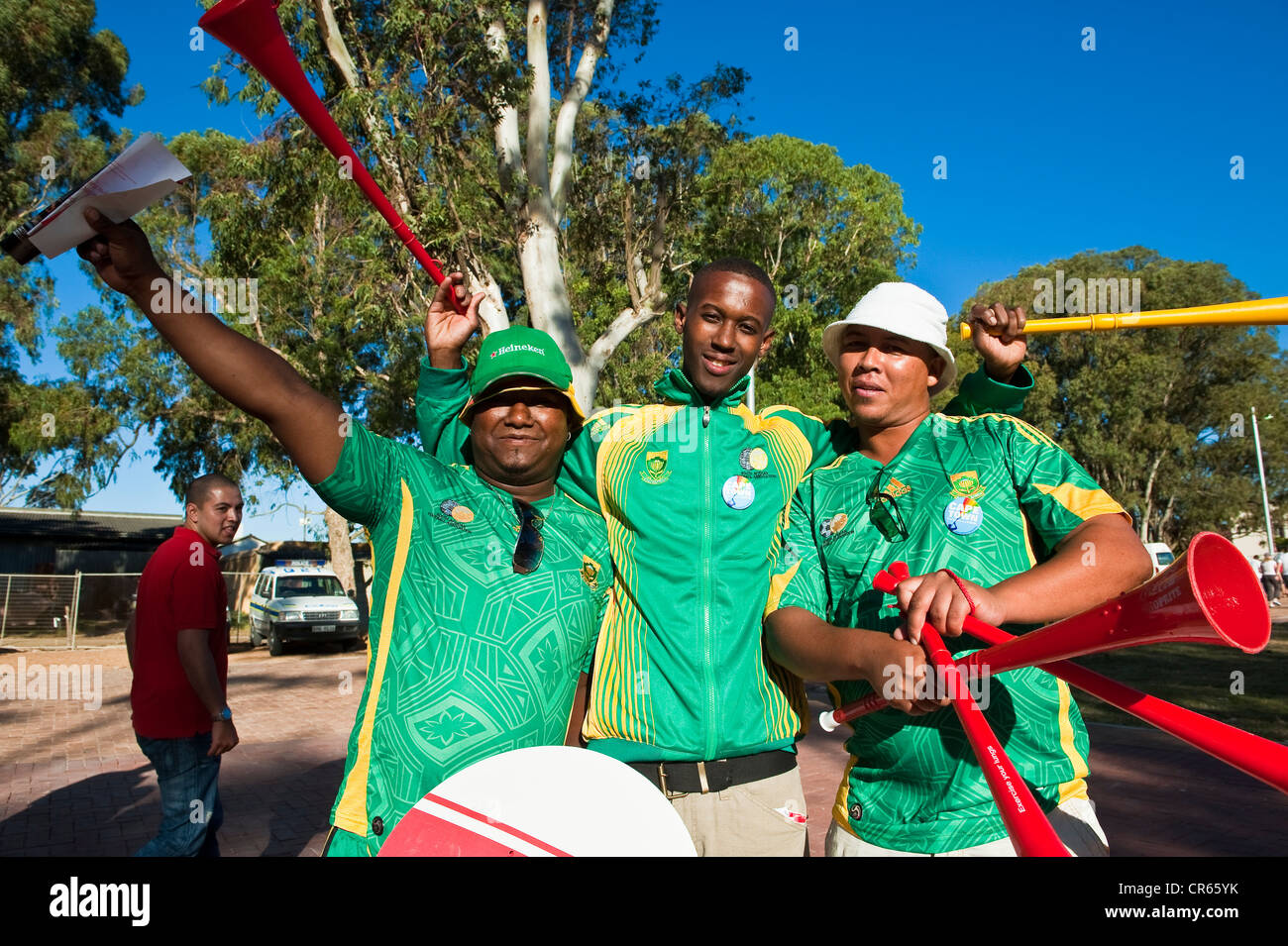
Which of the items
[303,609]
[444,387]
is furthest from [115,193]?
[303,609]

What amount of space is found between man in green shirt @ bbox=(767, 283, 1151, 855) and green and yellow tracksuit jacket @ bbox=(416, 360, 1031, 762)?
13 centimetres

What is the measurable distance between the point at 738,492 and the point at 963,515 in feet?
2.06

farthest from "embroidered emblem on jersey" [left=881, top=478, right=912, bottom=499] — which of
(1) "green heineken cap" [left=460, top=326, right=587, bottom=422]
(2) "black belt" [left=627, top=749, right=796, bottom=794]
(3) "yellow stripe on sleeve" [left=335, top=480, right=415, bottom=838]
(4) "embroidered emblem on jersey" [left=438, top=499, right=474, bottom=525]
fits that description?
(3) "yellow stripe on sleeve" [left=335, top=480, right=415, bottom=838]

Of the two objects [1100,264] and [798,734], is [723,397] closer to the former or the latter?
[798,734]

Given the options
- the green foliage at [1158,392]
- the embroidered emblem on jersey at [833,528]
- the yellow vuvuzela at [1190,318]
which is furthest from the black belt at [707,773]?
the green foliage at [1158,392]

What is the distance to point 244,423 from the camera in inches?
936

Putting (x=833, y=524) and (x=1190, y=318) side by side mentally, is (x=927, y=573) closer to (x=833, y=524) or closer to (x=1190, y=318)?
(x=833, y=524)

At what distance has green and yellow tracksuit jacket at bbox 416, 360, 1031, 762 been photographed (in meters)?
2.26

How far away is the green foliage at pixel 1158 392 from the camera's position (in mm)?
31547

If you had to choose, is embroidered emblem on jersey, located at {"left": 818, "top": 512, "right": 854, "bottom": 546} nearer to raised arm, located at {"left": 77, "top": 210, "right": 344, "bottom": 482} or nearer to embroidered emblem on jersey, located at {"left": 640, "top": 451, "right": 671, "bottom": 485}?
embroidered emblem on jersey, located at {"left": 640, "top": 451, "right": 671, "bottom": 485}

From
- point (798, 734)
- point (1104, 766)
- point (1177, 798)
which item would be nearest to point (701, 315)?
Answer: point (798, 734)

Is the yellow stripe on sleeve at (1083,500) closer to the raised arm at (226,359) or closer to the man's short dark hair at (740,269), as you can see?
the man's short dark hair at (740,269)

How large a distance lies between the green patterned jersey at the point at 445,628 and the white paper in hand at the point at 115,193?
27.0 inches
